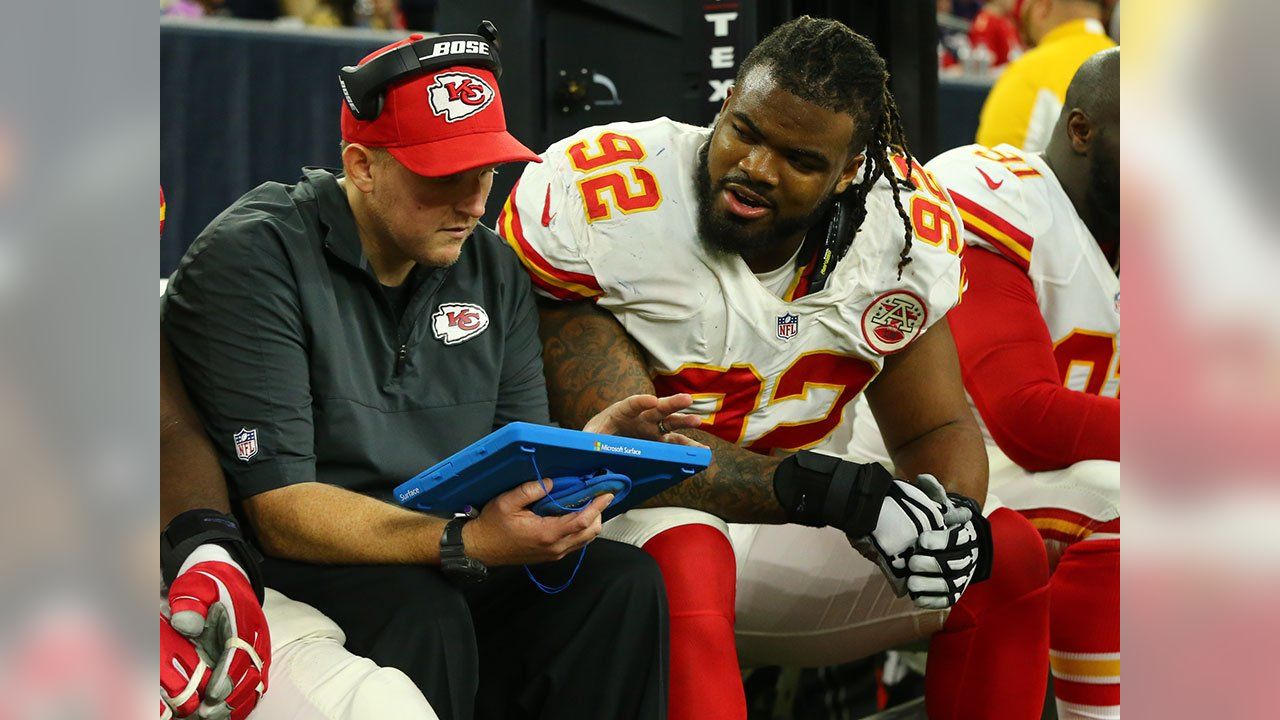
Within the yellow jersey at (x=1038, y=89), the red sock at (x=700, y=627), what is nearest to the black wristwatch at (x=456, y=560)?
the red sock at (x=700, y=627)

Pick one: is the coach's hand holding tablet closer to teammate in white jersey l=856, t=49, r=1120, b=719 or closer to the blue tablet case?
the blue tablet case

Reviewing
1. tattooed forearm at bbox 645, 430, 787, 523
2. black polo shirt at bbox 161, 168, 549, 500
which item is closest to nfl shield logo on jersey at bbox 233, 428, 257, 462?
black polo shirt at bbox 161, 168, 549, 500

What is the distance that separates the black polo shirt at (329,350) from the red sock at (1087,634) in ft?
3.63

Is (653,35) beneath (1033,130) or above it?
above

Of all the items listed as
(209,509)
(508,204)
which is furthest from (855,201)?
(209,509)

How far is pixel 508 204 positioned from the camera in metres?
2.44

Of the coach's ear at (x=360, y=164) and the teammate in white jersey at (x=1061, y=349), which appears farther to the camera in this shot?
the teammate in white jersey at (x=1061, y=349)

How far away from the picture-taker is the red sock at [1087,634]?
263cm

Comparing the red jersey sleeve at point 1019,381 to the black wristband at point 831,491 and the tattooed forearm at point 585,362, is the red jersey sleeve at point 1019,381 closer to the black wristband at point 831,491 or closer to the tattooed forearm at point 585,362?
the black wristband at point 831,491

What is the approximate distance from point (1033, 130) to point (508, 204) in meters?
2.50

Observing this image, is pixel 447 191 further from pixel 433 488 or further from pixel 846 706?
pixel 846 706

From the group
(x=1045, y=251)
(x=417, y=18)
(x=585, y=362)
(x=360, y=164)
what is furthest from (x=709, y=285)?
(x=417, y=18)

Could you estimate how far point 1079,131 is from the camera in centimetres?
Answer: 306

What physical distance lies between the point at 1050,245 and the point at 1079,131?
0.92 ft
